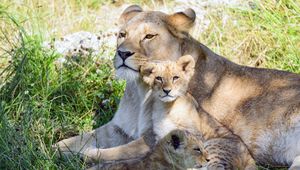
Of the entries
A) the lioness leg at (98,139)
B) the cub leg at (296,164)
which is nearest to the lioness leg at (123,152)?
the lioness leg at (98,139)

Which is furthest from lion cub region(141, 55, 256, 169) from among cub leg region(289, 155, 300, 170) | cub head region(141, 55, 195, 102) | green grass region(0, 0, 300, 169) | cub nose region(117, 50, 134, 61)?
green grass region(0, 0, 300, 169)

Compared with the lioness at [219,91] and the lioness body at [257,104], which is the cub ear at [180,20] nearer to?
the lioness at [219,91]

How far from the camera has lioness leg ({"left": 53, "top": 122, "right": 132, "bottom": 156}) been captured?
6574 mm

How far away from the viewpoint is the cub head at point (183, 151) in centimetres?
548

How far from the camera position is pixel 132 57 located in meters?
6.04

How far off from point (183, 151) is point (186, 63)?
706mm

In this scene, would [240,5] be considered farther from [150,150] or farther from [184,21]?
[150,150]

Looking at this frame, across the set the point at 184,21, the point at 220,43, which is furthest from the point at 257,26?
the point at 184,21

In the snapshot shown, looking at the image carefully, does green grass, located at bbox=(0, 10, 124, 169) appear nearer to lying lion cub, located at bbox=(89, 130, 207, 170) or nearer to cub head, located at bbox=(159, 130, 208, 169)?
lying lion cub, located at bbox=(89, 130, 207, 170)

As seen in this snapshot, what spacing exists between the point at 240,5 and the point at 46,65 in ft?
7.05

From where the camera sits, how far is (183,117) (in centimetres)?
A: 588

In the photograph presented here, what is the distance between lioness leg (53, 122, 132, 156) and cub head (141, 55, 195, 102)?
0.77 metres

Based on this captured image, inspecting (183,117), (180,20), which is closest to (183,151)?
(183,117)

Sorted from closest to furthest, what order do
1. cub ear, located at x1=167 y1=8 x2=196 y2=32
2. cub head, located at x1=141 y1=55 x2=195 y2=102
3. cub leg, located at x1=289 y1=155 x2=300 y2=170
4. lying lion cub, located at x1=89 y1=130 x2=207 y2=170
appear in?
lying lion cub, located at x1=89 y1=130 x2=207 y2=170
cub head, located at x1=141 y1=55 x2=195 y2=102
cub leg, located at x1=289 y1=155 x2=300 y2=170
cub ear, located at x1=167 y1=8 x2=196 y2=32
